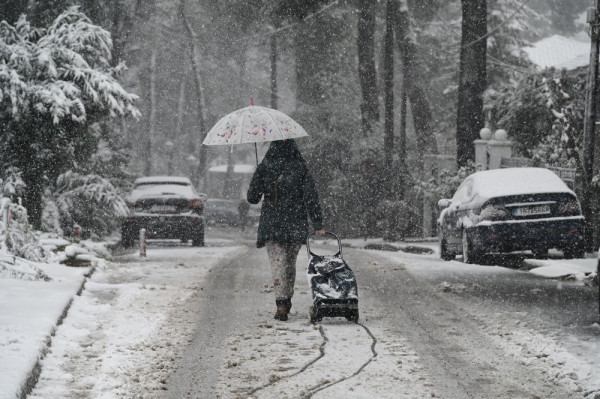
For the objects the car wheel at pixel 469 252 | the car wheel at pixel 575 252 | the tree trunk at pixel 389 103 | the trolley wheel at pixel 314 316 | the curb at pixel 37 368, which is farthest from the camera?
the tree trunk at pixel 389 103

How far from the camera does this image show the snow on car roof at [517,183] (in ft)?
47.0

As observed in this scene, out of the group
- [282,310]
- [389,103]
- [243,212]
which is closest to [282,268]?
[282,310]

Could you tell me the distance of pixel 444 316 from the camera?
9227 mm

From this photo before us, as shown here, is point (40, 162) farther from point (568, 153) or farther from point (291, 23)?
point (291, 23)

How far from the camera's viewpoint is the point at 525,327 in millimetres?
8430

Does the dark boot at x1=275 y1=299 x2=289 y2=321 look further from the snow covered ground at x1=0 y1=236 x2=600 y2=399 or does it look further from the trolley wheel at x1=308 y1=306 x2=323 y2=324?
the trolley wheel at x1=308 y1=306 x2=323 y2=324

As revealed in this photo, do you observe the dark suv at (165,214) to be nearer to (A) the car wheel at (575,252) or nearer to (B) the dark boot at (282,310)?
(A) the car wheel at (575,252)

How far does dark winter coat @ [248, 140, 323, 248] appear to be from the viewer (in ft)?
29.1

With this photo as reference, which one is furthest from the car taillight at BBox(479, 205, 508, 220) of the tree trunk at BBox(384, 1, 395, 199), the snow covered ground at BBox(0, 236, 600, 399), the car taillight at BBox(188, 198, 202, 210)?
the tree trunk at BBox(384, 1, 395, 199)

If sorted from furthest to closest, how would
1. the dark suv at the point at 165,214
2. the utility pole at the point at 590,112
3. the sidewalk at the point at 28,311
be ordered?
the dark suv at the point at 165,214, the utility pole at the point at 590,112, the sidewalk at the point at 28,311

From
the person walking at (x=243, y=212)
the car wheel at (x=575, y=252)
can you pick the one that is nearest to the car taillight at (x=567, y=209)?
the car wheel at (x=575, y=252)

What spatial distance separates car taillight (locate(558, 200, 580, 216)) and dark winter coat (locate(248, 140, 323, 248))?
645cm

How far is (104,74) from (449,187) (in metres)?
9.40

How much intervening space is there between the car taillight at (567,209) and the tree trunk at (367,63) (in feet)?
58.1
